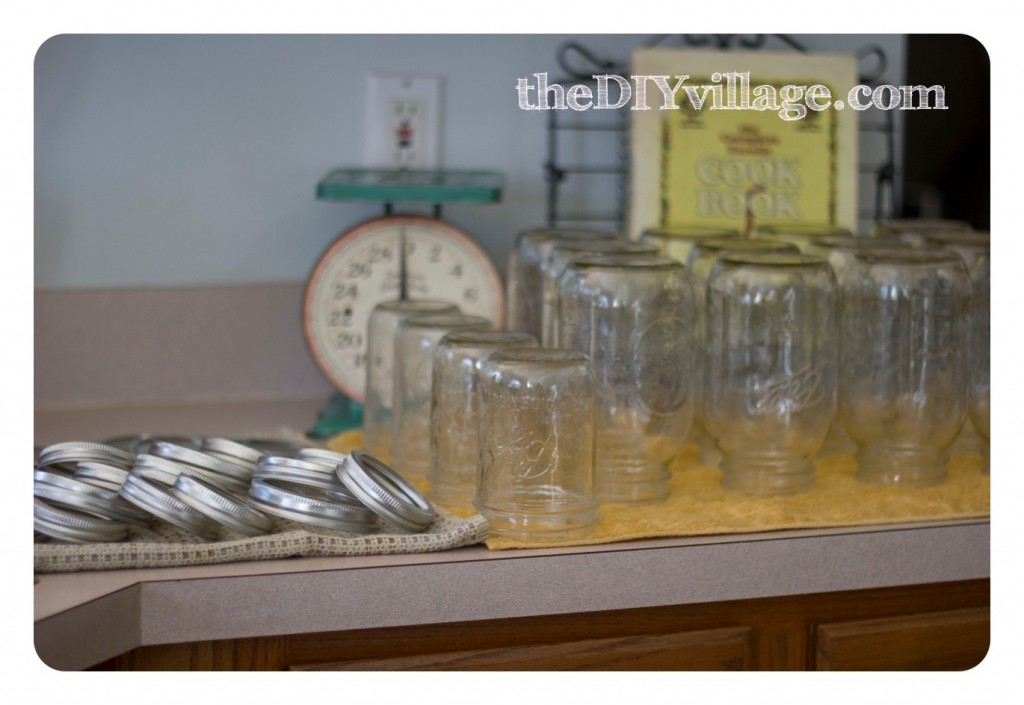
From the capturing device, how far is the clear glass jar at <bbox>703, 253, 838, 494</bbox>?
104 cm

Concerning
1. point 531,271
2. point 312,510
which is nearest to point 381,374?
point 531,271

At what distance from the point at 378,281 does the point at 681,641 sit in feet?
1.89

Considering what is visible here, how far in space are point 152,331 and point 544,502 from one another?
692 millimetres

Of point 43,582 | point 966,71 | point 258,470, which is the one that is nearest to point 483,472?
point 258,470

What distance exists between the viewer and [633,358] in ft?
3.36

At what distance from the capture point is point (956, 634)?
1.07m

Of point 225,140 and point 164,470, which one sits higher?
point 225,140

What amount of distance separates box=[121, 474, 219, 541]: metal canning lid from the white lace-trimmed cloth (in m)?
0.01

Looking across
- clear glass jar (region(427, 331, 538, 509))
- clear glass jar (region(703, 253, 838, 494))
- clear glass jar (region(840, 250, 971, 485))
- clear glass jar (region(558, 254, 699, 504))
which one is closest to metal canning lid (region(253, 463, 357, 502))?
clear glass jar (region(427, 331, 538, 509))

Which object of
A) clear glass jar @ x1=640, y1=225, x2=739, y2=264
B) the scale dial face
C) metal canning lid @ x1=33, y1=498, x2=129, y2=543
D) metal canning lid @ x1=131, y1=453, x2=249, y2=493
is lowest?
metal canning lid @ x1=33, y1=498, x2=129, y2=543

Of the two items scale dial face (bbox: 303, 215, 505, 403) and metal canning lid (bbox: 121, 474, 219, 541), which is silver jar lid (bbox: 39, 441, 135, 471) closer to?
metal canning lid (bbox: 121, 474, 219, 541)

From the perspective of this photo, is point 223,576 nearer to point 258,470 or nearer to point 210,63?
point 258,470

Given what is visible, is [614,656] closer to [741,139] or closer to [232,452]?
[232,452]

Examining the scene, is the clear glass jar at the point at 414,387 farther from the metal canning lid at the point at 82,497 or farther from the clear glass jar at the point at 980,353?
the clear glass jar at the point at 980,353
